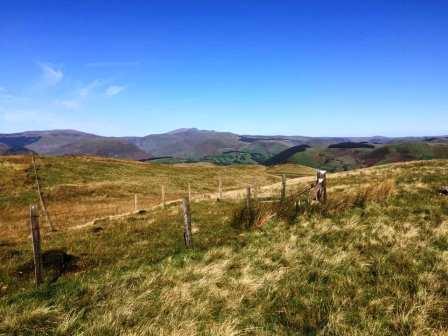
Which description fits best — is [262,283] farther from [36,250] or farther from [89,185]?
[89,185]

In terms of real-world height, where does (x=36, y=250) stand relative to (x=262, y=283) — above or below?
above

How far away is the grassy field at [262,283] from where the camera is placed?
6.77m

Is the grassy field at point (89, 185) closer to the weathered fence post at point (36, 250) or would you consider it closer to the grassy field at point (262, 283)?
the weathered fence post at point (36, 250)

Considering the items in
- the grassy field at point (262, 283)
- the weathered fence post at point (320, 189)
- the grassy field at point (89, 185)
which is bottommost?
the grassy field at point (89, 185)

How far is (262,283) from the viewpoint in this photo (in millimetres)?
8836

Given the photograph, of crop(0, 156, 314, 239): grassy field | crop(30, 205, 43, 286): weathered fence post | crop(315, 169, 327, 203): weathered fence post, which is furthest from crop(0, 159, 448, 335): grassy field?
crop(0, 156, 314, 239): grassy field

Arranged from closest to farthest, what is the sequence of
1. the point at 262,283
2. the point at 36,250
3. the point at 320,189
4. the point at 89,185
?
1. the point at 262,283
2. the point at 36,250
3. the point at 320,189
4. the point at 89,185

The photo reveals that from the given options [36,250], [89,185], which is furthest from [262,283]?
Result: [89,185]

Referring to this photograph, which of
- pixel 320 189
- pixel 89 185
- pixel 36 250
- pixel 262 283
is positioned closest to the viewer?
pixel 262 283

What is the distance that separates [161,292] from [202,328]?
1.88 m

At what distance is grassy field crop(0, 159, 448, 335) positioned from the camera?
677cm

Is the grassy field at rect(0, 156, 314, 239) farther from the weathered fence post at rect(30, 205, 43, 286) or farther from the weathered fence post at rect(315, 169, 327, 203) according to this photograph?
the weathered fence post at rect(315, 169, 327, 203)

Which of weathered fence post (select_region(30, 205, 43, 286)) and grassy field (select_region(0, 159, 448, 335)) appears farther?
weathered fence post (select_region(30, 205, 43, 286))

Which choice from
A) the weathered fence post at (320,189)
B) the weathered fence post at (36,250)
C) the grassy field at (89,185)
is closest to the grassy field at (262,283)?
the weathered fence post at (36,250)
